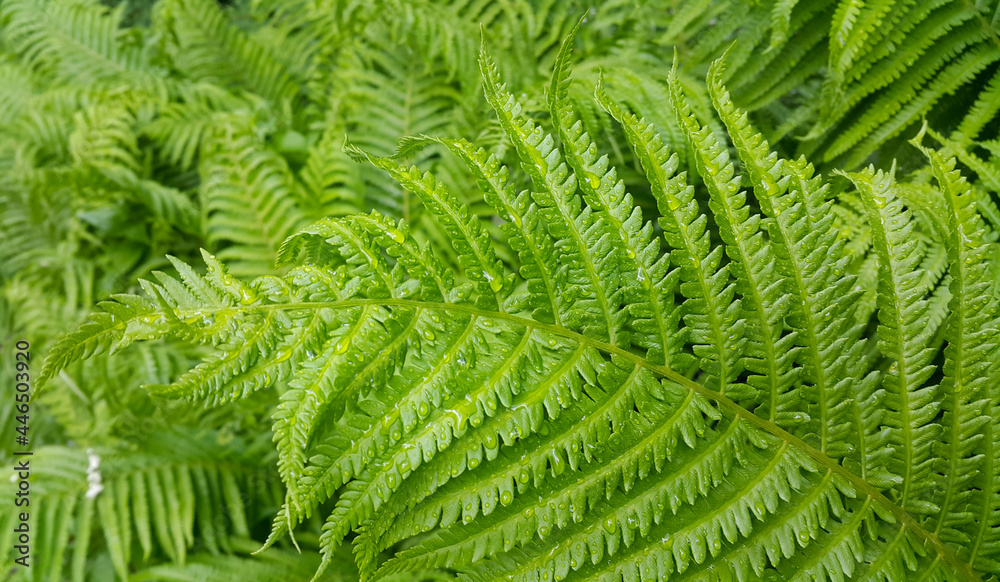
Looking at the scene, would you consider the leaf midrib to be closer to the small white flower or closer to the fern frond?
the fern frond

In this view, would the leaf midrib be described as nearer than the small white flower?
Yes

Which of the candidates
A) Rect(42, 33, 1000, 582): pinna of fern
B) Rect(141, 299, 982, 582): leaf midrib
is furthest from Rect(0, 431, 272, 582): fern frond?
Rect(141, 299, 982, 582): leaf midrib

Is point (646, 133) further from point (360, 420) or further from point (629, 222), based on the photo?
point (360, 420)

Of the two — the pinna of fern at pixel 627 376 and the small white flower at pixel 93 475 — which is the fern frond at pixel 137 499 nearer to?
the small white flower at pixel 93 475

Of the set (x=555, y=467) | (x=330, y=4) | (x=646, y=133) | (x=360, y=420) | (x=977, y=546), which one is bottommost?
(x=977, y=546)

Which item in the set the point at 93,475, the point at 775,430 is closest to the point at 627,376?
the point at 775,430

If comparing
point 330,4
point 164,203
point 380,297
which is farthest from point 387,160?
point 164,203

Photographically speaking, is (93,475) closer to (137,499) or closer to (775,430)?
(137,499)

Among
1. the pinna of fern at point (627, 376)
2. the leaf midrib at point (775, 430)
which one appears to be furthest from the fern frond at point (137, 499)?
the leaf midrib at point (775, 430)
